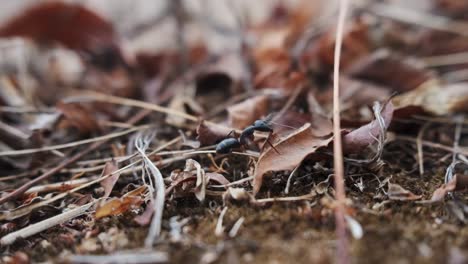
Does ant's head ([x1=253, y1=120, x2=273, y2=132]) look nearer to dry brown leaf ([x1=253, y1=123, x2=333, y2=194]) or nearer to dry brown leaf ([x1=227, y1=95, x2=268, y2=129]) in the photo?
dry brown leaf ([x1=253, y1=123, x2=333, y2=194])

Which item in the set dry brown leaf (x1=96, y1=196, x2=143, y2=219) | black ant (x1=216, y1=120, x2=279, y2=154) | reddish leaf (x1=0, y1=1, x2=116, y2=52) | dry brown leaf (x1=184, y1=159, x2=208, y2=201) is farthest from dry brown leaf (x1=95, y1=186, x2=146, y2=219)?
reddish leaf (x1=0, y1=1, x2=116, y2=52)

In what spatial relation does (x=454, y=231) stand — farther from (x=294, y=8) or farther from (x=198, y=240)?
(x=294, y=8)

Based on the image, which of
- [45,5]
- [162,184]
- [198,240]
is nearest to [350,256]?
[198,240]

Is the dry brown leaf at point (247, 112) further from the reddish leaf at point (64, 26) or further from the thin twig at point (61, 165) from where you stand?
the reddish leaf at point (64, 26)

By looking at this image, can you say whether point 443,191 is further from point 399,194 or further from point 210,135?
point 210,135

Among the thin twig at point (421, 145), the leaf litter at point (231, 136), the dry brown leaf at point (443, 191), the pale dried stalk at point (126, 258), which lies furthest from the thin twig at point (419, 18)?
the pale dried stalk at point (126, 258)

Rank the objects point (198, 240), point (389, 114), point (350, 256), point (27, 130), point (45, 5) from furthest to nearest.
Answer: point (45, 5), point (27, 130), point (389, 114), point (198, 240), point (350, 256)
